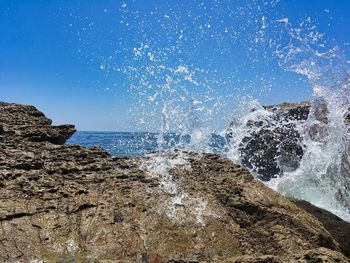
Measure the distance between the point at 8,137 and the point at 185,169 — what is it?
109 inches

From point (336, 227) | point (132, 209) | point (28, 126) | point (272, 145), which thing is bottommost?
point (336, 227)

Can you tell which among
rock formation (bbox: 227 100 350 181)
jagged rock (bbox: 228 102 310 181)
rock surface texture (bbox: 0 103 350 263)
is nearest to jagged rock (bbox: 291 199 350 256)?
rock surface texture (bbox: 0 103 350 263)

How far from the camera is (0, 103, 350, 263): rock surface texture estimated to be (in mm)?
4809

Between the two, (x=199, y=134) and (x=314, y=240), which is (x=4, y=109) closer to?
(x=199, y=134)

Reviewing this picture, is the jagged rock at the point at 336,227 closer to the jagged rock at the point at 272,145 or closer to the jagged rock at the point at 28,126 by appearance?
the jagged rock at the point at 28,126

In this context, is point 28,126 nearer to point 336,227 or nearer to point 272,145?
point 336,227

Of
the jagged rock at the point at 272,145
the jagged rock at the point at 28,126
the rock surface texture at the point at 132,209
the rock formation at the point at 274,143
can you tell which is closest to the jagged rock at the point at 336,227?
the rock surface texture at the point at 132,209

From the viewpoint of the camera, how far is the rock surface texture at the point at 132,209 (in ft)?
15.8

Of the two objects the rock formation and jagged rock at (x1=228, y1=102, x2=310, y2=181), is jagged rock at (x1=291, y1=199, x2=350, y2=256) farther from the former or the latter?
jagged rock at (x1=228, y1=102, x2=310, y2=181)

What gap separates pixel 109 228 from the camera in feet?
16.9

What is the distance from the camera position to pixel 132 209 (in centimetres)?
552

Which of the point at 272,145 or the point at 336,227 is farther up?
the point at 272,145

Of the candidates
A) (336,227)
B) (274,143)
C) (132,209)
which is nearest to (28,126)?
(132,209)

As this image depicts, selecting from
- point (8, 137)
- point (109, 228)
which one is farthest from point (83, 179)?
point (8, 137)
